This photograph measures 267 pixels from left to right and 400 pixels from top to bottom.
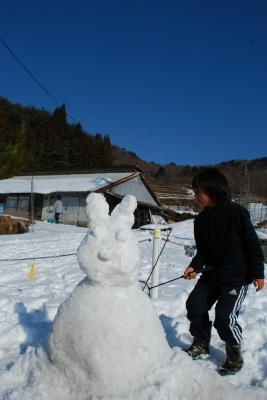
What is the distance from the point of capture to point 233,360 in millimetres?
2596

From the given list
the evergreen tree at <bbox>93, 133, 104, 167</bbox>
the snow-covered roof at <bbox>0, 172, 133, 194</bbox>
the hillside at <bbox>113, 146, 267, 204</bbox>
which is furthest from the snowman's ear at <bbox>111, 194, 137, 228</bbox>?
the evergreen tree at <bbox>93, 133, 104, 167</bbox>

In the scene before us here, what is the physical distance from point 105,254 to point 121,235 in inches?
6.0

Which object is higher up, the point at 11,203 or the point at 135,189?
the point at 135,189

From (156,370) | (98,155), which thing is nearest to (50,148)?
(98,155)

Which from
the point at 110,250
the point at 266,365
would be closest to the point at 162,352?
the point at 110,250

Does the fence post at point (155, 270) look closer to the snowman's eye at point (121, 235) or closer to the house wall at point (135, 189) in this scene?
the snowman's eye at point (121, 235)

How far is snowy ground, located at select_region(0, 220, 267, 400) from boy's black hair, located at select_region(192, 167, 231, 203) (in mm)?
1256

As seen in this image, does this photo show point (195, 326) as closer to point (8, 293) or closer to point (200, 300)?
point (200, 300)

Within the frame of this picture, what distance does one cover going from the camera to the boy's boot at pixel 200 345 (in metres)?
2.79

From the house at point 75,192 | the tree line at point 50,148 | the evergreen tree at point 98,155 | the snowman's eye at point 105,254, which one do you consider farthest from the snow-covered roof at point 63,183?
the snowman's eye at point 105,254

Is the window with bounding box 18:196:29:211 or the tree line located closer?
the window with bounding box 18:196:29:211

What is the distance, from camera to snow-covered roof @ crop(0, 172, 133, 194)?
21344mm

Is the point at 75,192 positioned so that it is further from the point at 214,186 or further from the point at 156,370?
the point at 156,370

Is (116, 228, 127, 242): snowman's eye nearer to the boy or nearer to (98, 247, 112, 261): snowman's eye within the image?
(98, 247, 112, 261): snowman's eye
